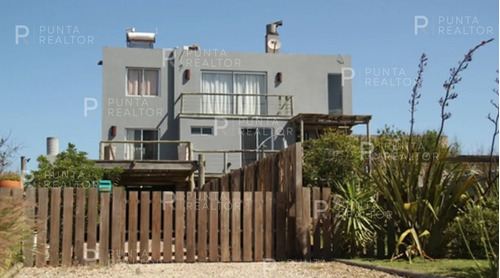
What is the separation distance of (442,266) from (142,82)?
72.9 ft

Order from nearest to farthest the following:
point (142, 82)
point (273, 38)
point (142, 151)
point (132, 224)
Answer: point (132, 224)
point (142, 151)
point (142, 82)
point (273, 38)

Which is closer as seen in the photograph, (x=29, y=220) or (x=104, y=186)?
(x=29, y=220)

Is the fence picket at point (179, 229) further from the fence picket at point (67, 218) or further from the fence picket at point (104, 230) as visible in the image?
the fence picket at point (67, 218)

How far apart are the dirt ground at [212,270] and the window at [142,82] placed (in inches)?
758

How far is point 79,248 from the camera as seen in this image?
11086mm

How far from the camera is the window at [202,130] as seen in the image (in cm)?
2880

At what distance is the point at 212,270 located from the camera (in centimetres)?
1045

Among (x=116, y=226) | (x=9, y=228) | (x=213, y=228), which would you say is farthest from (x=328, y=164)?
(x=9, y=228)

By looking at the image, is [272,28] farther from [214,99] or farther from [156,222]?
[156,222]

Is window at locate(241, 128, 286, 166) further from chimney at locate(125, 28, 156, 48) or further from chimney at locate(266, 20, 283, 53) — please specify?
chimney at locate(125, 28, 156, 48)

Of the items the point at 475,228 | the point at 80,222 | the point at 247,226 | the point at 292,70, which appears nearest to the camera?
the point at 475,228

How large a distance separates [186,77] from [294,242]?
61.3ft

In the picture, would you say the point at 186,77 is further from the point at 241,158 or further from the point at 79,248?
the point at 79,248

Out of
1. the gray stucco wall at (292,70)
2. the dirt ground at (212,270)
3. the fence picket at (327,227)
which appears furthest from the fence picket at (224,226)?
the gray stucco wall at (292,70)
